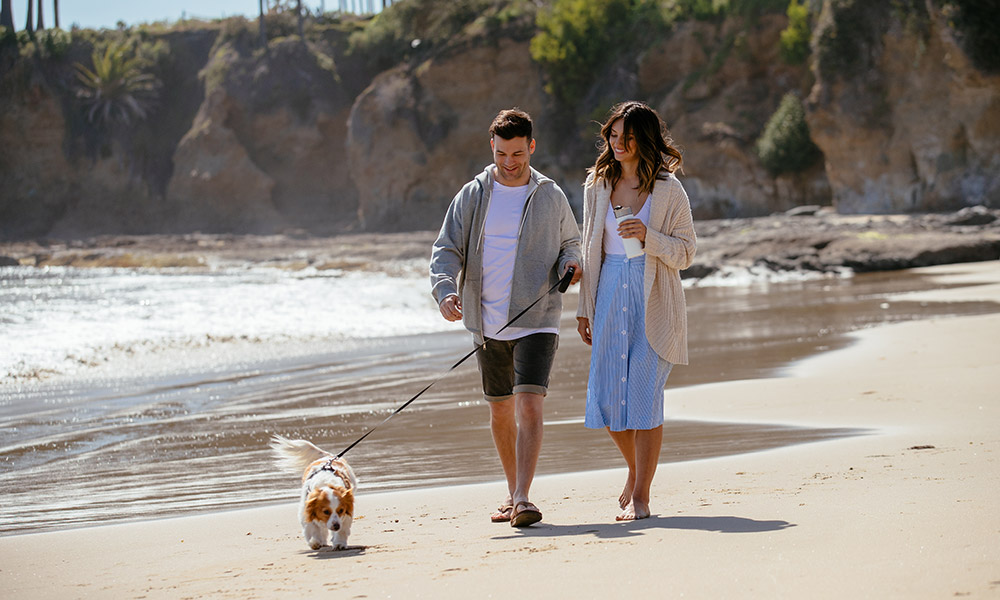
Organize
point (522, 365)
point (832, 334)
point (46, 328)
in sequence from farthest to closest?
point (46, 328) → point (832, 334) → point (522, 365)

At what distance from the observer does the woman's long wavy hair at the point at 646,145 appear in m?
4.11

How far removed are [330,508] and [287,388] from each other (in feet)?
17.9

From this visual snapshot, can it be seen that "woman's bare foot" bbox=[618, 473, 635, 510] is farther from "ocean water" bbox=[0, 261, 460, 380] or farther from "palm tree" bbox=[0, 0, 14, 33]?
"palm tree" bbox=[0, 0, 14, 33]

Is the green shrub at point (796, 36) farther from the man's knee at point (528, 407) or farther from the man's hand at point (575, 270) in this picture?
the man's knee at point (528, 407)

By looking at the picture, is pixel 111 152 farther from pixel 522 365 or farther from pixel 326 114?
pixel 522 365

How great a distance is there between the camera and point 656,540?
11.1 ft

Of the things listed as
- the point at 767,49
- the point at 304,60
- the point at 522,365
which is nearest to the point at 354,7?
the point at 304,60

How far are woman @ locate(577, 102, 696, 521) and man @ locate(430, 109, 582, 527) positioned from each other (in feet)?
0.55

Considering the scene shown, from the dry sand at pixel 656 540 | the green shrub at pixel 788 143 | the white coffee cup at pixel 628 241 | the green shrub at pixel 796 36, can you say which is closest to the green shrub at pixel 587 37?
the green shrub at pixel 796 36

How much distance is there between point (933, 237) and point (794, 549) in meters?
17.7

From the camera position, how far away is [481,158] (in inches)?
1719

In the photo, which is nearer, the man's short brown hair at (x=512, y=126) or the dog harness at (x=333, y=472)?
the dog harness at (x=333, y=472)

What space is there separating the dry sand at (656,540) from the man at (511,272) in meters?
0.47

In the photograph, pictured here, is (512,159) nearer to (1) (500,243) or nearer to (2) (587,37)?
(1) (500,243)
